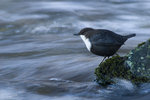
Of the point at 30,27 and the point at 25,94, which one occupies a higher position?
the point at 30,27

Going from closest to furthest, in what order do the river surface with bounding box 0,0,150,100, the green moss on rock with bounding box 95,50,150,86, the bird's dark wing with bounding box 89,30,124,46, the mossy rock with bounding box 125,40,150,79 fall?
the mossy rock with bounding box 125,40,150,79
the green moss on rock with bounding box 95,50,150,86
the river surface with bounding box 0,0,150,100
the bird's dark wing with bounding box 89,30,124,46

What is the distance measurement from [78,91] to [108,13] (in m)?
6.95

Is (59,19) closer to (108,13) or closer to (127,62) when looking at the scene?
(108,13)

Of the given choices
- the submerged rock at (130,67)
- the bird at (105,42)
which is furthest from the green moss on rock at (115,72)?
the bird at (105,42)

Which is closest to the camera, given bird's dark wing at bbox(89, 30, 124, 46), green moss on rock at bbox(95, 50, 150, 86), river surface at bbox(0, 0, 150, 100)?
green moss on rock at bbox(95, 50, 150, 86)

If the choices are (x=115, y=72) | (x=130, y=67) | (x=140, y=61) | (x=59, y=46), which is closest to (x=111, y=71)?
(x=115, y=72)

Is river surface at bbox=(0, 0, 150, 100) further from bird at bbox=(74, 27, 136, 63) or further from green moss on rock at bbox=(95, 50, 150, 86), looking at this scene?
bird at bbox=(74, 27, 136, 63)

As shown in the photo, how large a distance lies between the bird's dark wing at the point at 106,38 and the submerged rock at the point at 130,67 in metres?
0.48

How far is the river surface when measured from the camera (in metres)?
4.77

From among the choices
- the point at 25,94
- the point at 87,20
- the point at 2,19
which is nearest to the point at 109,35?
the point at 25,94

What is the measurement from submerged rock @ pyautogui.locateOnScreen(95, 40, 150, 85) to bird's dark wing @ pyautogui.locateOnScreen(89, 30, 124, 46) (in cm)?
48

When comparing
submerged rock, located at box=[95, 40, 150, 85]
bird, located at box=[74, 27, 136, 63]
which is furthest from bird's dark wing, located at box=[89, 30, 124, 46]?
submerged rock, located at box=[95, 40, 150, 85]

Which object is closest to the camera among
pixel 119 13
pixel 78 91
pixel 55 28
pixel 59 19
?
pixel 78 91

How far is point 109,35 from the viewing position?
502cm
